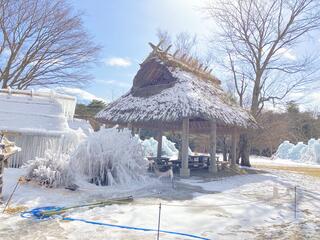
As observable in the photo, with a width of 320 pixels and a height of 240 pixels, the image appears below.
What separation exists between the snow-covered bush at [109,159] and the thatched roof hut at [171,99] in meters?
2.56

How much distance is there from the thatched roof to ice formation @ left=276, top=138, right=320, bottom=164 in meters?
19.7

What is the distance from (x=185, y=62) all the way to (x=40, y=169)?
971 centimetres

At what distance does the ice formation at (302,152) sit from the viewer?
3061 centimetres

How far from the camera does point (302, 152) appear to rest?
33281 mm

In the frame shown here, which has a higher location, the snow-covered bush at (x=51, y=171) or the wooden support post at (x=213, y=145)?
the wooden support post at (x=213, y=145)

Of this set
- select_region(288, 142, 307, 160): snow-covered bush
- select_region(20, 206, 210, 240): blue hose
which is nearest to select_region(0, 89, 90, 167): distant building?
select_region(20, 206, 210, 240): blue hose

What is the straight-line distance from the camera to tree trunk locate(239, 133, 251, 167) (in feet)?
64.2

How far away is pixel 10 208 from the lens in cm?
557

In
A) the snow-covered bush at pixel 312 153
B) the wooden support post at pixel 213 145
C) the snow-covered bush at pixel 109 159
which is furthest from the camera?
the snow-covered bush at pixel 312 153

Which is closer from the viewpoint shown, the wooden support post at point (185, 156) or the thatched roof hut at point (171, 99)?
the thatched roof hut at point (171, 99)

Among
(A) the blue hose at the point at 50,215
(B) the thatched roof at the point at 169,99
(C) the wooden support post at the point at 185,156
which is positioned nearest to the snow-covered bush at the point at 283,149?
(B) the thatched roof at the point at 169,99

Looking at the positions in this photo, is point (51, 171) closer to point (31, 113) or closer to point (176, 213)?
point (176, 213)

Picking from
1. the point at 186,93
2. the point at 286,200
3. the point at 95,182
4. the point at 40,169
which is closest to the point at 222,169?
the point at 186,93

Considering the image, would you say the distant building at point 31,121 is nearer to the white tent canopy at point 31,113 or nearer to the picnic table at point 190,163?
the white tent canopy at point 31,113
